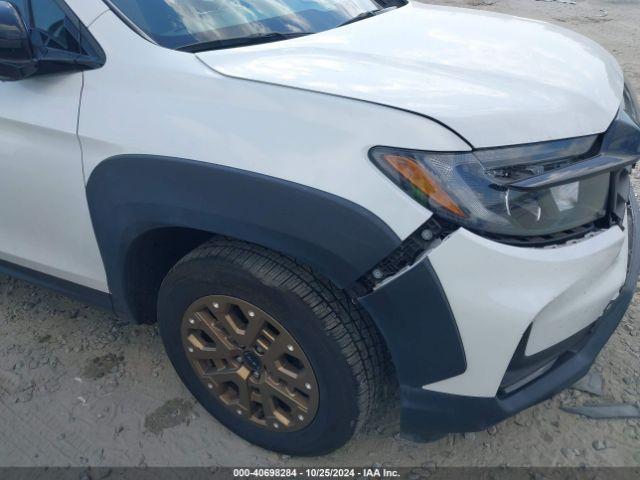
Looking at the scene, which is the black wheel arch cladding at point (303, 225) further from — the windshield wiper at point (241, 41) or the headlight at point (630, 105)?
the headlight at point (630, 105)

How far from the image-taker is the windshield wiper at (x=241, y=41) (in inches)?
73.9

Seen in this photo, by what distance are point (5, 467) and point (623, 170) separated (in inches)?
90.6

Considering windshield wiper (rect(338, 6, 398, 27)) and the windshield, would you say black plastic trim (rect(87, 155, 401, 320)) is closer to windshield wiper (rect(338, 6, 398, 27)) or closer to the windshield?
the windshield

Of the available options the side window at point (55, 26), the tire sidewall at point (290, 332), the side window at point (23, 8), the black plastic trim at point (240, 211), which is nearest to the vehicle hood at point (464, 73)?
the black plastic trim at point (240, 211)

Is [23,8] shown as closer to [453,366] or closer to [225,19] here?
[225,19]

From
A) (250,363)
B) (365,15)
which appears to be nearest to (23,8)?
(365,15)

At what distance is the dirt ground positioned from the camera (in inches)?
82.7

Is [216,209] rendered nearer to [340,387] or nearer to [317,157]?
[317,157]

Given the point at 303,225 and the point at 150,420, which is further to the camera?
the point at 150,420

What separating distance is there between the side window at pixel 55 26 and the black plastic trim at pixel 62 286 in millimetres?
867

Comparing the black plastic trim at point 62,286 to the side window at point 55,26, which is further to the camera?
the black plastic trim at point 62,286

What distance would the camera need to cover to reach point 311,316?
1.68 meters

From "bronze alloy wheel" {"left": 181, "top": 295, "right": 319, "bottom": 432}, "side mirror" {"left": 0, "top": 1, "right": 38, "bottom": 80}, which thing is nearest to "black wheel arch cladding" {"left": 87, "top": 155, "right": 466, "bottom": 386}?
"bronze alloy wheel" {"left": 181, "top": 295, "right": 319, "bottom": 432}

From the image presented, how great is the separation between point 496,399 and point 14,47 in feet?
5.80
